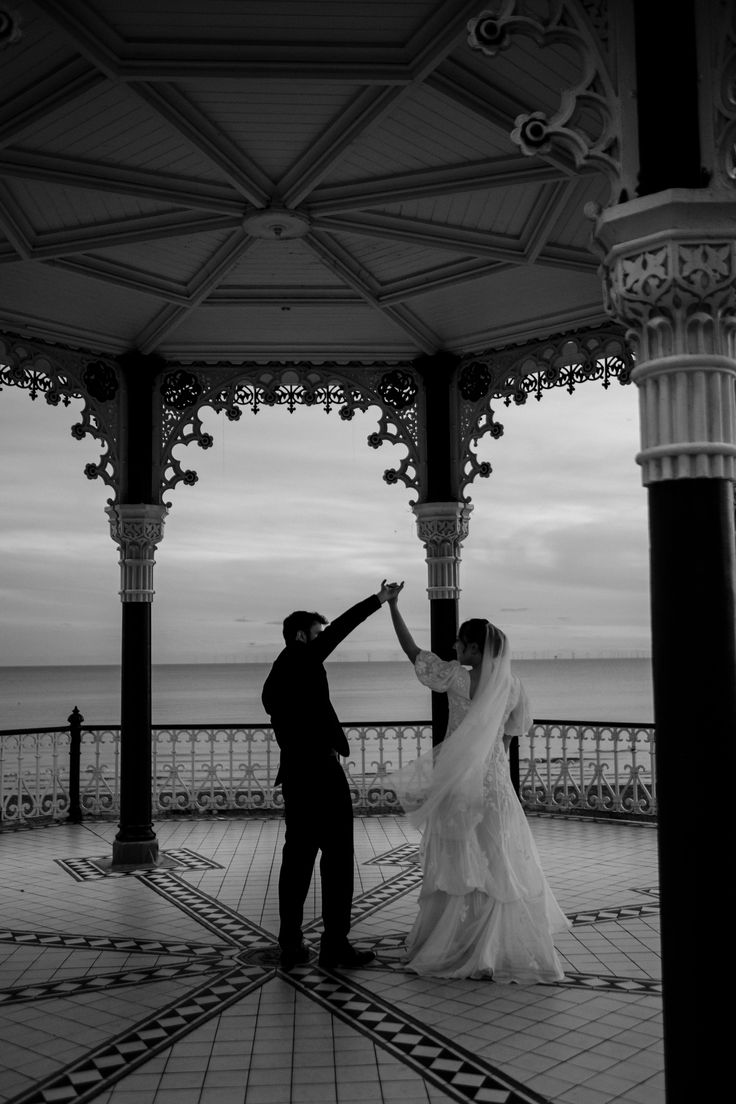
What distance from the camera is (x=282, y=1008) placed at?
420 cm

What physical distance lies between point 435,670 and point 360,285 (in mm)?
2764

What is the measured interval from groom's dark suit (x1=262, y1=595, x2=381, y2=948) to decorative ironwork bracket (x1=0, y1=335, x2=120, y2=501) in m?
3.42

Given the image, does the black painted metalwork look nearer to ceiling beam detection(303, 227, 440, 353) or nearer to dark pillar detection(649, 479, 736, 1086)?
ceiling beam detection(303, 227, 440, 353)

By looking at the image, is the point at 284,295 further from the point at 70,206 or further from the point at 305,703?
the point at 305,703

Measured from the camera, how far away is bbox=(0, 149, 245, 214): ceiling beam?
4.78m

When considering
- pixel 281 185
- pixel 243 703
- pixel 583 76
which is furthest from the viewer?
pixel 243 703

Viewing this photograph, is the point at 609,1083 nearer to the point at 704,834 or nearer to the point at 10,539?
the point at 704,834

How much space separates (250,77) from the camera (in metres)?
4.08

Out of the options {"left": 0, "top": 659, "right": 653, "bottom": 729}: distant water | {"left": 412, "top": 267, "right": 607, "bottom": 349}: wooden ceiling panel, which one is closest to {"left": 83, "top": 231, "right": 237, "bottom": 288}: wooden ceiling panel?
{"left": 412, "top": 267, "right": 607, "bottom": 349}: wooden ceiling panel

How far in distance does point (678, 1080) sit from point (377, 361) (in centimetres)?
593

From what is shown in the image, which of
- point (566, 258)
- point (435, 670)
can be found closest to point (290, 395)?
point (566, 258)

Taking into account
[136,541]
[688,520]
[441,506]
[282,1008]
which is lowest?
[282,1008]

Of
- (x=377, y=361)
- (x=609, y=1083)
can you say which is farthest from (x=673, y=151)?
(x=377, y=361)

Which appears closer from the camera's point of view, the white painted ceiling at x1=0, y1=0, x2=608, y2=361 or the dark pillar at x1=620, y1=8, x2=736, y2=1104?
the dark pillar at x1=620, y1=8, x2=736, y2=1104
